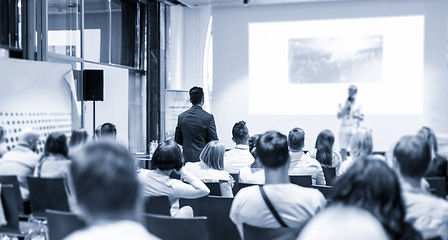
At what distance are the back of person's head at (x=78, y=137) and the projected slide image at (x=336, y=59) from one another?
7.24 metres

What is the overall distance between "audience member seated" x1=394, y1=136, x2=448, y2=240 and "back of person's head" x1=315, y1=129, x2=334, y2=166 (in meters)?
2.96

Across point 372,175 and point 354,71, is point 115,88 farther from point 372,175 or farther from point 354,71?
point 372,175

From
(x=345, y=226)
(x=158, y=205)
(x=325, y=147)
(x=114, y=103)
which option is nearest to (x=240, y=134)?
(x=325, y=147)

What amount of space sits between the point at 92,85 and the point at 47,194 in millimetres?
3223

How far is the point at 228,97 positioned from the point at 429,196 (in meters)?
8.75

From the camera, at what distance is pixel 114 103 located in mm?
8438

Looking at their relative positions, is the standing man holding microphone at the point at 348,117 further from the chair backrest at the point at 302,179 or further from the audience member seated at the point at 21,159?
the audience member seated at the point at 21,159

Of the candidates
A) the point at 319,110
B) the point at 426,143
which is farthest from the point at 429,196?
the point at 319,110

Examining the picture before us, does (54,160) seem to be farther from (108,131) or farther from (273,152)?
(108,131)

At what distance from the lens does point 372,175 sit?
61.7 inches

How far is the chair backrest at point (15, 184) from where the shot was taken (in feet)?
10.8

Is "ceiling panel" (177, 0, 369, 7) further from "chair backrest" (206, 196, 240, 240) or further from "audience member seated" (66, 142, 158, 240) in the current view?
"audience member seated" (66, 142, 158, 240)

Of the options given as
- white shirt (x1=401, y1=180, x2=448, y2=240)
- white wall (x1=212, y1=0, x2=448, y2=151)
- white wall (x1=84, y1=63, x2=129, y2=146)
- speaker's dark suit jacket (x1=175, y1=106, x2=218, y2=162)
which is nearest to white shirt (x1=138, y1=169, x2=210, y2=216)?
white shirt (x1=401, y1=180, x2=448, y2=240)

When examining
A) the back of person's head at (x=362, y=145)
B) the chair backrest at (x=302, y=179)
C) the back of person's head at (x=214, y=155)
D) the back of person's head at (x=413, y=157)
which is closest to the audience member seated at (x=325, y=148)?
the chair backrest at (x=302, y=179)
